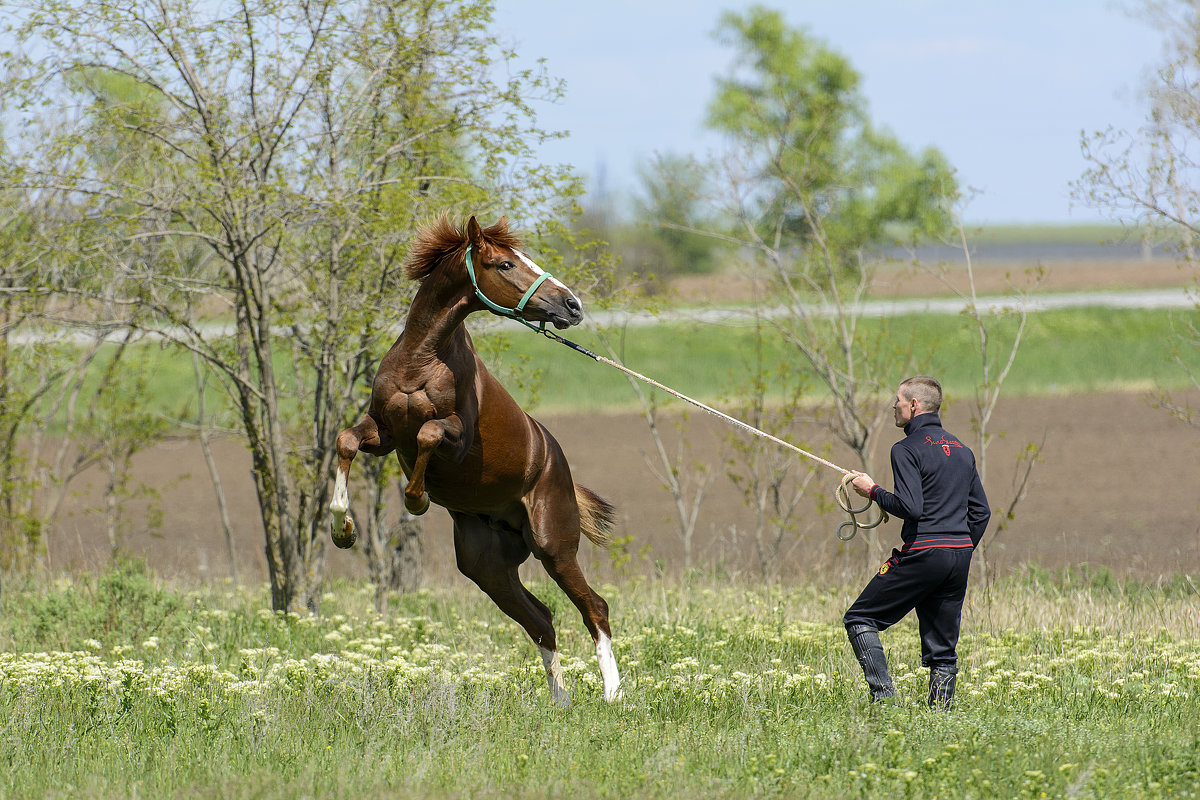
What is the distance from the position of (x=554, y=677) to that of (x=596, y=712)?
59cm

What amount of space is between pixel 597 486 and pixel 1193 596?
1093 cm

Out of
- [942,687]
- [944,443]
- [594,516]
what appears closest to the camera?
[944,443]

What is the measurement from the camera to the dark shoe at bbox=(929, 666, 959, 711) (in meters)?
6.27

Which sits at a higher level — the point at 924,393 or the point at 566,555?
the point at 924,393

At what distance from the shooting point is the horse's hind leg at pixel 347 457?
6.01 metres

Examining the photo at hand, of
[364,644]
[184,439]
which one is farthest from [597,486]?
[364,644]

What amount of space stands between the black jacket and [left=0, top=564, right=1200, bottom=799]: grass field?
945 mm

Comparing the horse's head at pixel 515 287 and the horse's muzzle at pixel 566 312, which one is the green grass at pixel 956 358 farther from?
the horse's muzzle at pixel 566 312

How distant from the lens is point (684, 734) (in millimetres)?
5898

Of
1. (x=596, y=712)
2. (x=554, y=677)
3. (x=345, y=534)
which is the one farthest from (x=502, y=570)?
(x=345, y=534)

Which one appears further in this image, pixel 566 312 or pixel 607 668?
pixel 607 668

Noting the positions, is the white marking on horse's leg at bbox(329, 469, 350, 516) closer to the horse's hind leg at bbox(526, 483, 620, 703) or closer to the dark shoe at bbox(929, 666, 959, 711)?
the horse's hind leg at bbox(526, 483, 620, 703)

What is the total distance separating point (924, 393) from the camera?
6383mm

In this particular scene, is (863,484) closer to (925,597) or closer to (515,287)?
(925,597)
